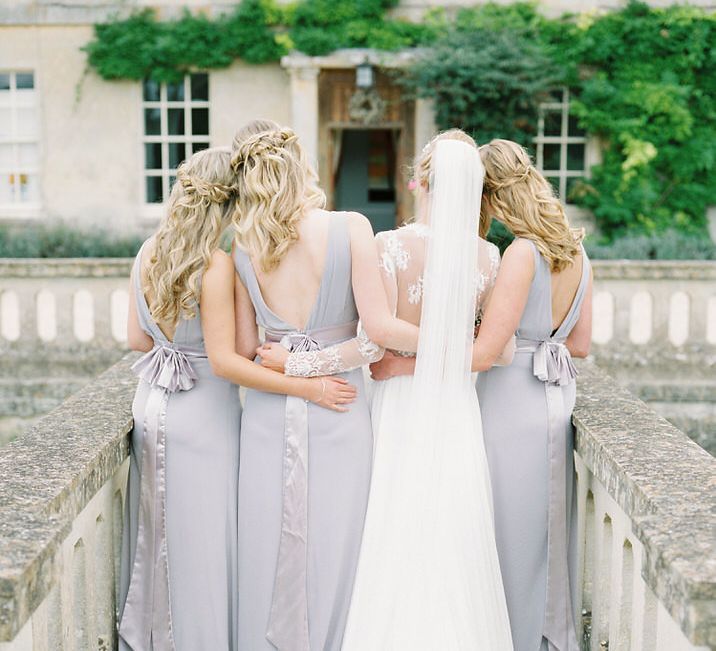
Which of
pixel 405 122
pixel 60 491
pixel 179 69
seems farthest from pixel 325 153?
pixel 60 491

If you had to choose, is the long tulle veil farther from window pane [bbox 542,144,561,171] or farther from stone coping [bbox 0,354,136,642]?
window pane [bbox 542,144,561,171]

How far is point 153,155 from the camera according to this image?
13.2 metres

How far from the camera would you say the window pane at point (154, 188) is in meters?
13.1

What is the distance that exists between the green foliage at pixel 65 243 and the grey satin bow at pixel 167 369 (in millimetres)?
7536

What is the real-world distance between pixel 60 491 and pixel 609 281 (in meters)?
6.12

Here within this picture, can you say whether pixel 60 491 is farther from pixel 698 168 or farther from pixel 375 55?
pixel 698 168

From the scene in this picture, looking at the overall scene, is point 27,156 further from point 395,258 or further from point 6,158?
point 395,258

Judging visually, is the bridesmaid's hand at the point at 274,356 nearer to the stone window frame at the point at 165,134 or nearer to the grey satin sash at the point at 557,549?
the grey satin sash at the point at 557,549

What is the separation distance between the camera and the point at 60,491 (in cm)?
226

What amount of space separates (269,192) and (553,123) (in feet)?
35.5

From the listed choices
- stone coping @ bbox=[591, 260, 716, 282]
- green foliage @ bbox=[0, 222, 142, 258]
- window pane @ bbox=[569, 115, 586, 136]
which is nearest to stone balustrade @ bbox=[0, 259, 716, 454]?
stone coping @ bbox=[591, 260, 716, 282]

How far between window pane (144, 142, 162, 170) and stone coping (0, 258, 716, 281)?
18.4ft

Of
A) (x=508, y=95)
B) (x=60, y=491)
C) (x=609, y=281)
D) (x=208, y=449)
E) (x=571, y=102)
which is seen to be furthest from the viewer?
(x=571, y=102)

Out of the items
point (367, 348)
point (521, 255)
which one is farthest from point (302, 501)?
point (521, 255)
